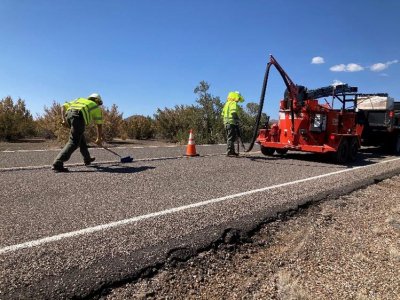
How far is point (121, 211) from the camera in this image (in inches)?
177

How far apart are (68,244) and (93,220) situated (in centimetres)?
70

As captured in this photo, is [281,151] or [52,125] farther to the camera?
[52,125]

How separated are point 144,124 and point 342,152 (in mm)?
14068

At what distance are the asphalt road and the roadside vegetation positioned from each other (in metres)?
9.03

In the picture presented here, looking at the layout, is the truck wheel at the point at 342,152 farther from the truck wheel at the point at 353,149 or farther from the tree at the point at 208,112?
the tree at the point at 208,112

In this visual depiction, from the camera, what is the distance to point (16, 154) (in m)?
9.54

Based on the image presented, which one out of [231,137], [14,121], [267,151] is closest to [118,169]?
[231,137]

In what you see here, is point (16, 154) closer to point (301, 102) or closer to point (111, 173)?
point (111, 173)

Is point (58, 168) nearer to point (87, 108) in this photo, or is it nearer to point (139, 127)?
point (87, 108)

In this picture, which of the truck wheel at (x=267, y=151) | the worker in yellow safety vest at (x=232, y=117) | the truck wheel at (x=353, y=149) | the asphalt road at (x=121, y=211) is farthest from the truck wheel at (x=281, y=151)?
the asphalt road at (x=121, y=211)

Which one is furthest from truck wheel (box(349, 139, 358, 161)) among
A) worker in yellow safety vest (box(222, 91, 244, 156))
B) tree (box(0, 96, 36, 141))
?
tree (box(0, 96, 36, 141))

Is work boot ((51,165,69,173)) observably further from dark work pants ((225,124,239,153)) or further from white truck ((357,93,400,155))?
white truck ((357,93,400,155))

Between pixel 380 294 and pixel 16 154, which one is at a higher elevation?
pixel 16 154

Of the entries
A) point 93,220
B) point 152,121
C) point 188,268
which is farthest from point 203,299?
point 152,121
